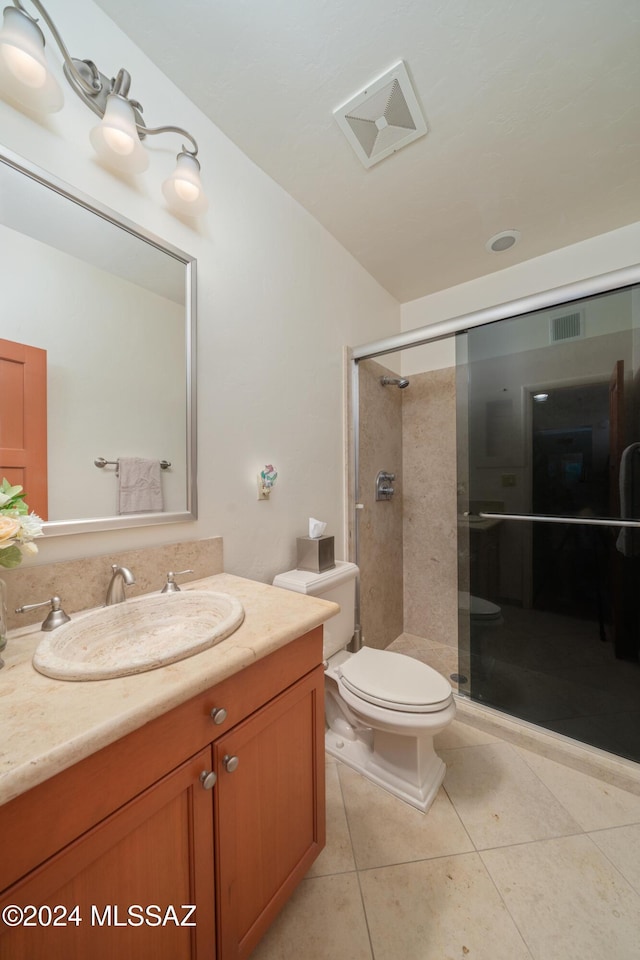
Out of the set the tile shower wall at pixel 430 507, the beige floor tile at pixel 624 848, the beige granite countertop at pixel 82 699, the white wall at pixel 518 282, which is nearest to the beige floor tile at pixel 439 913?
the beige floor tile at pixel 624 848

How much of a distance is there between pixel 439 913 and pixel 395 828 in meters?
0.23

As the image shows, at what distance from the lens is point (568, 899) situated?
0.93 metres

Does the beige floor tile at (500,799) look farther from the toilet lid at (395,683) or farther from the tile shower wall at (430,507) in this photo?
the tile shower wall at (430,507)

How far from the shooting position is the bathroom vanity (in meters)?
0.42

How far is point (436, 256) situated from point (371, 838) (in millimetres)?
2650

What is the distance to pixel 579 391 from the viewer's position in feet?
4.65

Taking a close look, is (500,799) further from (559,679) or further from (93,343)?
(93,343)

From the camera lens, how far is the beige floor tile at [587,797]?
1139 mm

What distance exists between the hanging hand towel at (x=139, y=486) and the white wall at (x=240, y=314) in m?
0.07

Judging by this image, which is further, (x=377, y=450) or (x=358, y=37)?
(x=377, y=450)

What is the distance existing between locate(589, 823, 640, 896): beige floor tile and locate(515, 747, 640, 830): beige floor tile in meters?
0.02

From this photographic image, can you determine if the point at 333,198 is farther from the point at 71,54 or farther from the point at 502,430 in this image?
the point at 502,430

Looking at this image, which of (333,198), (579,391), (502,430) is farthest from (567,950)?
(333,198)

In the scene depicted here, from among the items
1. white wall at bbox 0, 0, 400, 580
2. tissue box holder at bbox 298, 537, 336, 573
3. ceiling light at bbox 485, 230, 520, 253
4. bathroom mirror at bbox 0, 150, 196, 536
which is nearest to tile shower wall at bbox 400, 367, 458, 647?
ceiling light at bbox 485, 230, 520, 253
